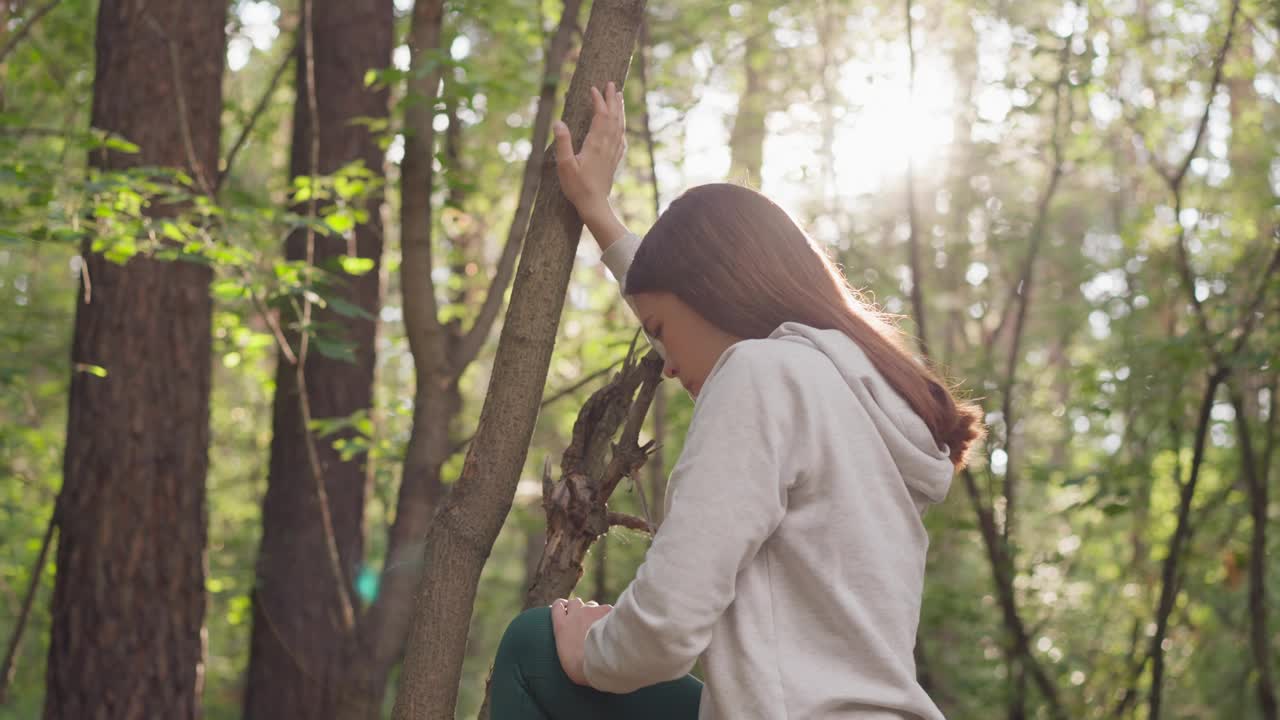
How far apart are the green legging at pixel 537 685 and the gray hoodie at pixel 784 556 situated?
5.3 inches

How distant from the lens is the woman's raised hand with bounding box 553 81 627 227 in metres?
2.05

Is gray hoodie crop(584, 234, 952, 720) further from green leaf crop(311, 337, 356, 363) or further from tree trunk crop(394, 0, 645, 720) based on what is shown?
green leaf crop(311, 337, 356, 363)

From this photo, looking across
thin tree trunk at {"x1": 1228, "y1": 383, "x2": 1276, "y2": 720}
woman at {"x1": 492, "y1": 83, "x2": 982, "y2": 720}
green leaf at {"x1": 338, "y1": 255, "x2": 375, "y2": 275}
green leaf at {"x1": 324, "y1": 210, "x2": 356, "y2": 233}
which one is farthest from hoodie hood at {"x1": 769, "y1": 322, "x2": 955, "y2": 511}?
thin tree trunk at {"x1": 1228, "y1": 383, "x2": 1276, "y2": 720}

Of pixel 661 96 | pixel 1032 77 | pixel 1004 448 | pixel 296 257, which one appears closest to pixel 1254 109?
pixel 1032 77

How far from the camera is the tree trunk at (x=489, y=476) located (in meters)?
1.96

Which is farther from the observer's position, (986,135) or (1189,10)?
(986,135)

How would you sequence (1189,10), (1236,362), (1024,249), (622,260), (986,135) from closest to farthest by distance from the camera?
(622,260), (1236,362), (1189,10), (986,135), (1024,249)

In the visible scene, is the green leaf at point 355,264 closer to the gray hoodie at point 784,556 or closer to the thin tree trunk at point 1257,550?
the gray hoodie at point 784,556

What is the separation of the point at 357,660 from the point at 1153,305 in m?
4.67

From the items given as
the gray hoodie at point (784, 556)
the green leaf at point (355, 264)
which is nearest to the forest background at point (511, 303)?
the green leaf at point (355, 264)

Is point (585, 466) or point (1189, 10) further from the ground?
point (1189, 10)

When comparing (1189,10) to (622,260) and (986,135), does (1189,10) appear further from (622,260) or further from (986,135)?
(622,260)

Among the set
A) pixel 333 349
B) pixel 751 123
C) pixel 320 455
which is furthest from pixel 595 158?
pixel 751 123

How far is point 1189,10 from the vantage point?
5496 mm
